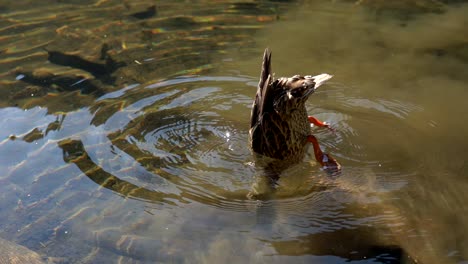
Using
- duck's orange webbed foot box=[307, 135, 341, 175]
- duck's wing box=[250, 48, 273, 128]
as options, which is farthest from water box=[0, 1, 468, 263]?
duck's wing box=[250, 48, 273, 128]

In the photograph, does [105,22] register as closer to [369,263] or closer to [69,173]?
[69,173]

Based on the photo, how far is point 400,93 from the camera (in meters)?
6.32

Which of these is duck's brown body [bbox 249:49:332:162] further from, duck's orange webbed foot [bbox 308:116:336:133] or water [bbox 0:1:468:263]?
water [bbox 0:1:468:263]

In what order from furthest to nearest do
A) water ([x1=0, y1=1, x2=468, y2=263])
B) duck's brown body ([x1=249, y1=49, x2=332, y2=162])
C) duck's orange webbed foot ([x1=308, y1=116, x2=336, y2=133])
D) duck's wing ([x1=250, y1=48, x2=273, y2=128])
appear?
duck's orange webbed foot ([x1=308, y1=116, x2=336, y2=133]), duck's brown body ([x1=249, y1=49, x2=332, y2=162]), duck's wing ([x1=250, y1=48, x2=273, y2=128]), water ([x1=0, y1=1, x2=468, y2=263])

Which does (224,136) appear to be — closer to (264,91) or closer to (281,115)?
(281,115)

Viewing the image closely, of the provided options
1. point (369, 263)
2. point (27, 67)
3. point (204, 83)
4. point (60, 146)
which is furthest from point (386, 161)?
point (27, 67)

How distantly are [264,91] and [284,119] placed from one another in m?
0.40

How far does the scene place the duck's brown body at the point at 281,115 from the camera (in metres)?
5.07

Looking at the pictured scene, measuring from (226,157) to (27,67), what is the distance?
3547mm

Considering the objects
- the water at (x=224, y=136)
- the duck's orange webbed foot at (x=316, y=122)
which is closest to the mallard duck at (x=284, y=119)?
the duck's orange webbed foot at (x=316, y=122)

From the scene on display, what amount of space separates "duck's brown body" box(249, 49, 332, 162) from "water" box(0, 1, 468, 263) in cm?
21

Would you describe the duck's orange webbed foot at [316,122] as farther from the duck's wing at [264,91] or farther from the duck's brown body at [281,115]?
the duck's wing at [264,91]

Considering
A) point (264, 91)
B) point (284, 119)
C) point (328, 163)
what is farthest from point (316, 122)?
point (264, 91)

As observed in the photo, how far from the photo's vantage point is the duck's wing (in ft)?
16.3
